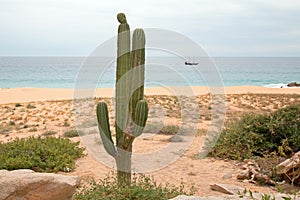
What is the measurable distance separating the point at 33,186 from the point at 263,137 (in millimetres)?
5878

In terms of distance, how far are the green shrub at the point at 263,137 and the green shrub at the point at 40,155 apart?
340cm

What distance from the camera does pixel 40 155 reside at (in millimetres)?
7523

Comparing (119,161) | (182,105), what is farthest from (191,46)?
(182,105)

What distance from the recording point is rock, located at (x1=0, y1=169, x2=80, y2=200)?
4.07 meters

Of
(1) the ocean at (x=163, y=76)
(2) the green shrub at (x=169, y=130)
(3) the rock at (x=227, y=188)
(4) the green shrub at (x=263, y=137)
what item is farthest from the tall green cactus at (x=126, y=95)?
(1) the ocean at (x=163, y=76)

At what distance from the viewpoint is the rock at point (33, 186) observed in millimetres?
4066

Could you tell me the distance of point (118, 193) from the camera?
15.9 feet

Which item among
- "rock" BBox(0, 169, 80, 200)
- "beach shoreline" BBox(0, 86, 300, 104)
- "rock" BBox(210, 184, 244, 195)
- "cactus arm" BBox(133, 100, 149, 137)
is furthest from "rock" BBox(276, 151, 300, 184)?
"beach shoreline" BBox(0, 86, 300, 104)

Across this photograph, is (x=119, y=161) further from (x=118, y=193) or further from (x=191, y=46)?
(x=191, y=46)

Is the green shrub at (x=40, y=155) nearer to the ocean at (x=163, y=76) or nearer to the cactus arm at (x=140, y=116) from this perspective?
the cactus arm at (x=140, y=116)

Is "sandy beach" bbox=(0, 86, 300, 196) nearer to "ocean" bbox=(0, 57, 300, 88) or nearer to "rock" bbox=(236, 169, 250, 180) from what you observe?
"rock" bbox=(236, 169, 250, 180)

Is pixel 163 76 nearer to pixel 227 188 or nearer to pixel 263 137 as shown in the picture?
pixel 263 137

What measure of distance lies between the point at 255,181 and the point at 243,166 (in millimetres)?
766

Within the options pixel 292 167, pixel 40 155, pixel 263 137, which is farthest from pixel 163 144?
pixel 292 167
